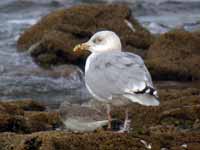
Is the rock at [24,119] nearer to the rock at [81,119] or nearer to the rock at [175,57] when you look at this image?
the rock at [81,119]

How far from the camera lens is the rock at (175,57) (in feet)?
41.7

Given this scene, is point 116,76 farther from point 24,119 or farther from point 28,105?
point 28,105

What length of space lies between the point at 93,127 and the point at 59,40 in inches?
296

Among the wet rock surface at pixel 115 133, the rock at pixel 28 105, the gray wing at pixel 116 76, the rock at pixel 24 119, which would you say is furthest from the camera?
the rock at pixel 28 105

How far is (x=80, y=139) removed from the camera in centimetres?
600

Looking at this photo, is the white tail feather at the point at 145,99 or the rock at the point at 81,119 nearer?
the white tail feather at the point at 145,99

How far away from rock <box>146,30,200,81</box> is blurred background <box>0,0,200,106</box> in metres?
1.42

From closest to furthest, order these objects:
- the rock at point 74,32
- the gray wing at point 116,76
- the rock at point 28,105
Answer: the gray wing at point 116,76 < the rock at point 28,105 < the rock at point 74,32

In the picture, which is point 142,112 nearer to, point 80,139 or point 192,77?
point 80,139

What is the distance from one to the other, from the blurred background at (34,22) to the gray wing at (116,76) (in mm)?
3983

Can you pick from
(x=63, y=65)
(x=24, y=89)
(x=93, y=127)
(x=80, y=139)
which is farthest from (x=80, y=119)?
(x=63, y=65)

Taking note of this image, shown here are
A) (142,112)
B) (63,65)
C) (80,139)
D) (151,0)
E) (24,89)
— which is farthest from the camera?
(151,0)

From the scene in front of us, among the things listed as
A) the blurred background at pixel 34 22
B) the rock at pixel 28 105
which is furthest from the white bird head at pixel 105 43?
the blurred background at pixel 34 22

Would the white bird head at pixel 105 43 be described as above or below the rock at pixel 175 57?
above
